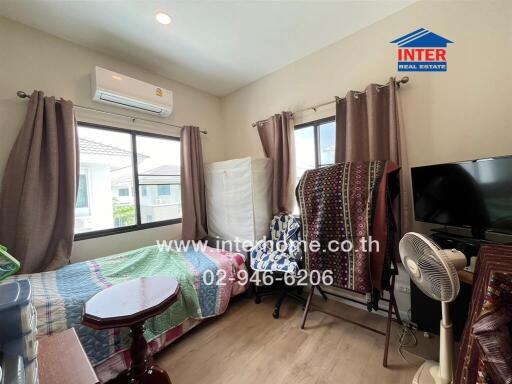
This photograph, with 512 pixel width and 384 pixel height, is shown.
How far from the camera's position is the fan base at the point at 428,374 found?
1318 mm

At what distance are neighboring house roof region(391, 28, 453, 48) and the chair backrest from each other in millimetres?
1938

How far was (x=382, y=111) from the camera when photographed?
78.7 inches

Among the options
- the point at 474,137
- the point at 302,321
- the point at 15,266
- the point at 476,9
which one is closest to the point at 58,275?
the point at 15,266

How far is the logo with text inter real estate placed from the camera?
1.79m

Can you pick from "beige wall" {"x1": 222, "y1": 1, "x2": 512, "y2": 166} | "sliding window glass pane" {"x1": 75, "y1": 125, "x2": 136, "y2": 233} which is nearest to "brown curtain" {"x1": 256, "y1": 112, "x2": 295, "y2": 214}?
"beige wall" {"x1": 222, "y1": 1, "x2": 512, "y2": 166}

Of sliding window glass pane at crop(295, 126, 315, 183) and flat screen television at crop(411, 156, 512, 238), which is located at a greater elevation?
sliding window glass pane at crop(295, 126, 315, 183)

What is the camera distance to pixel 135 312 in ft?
3.67

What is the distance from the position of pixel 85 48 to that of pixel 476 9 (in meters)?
3.51

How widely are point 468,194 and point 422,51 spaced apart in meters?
1.29

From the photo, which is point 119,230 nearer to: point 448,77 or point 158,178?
point 158,178

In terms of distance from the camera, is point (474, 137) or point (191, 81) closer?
point (474, 137)

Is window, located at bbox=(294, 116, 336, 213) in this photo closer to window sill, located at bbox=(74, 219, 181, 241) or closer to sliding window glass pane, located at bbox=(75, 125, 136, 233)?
window sill, located at bbox=(74, 219, 181, 241)

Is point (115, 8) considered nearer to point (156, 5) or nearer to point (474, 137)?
point (156, 5)

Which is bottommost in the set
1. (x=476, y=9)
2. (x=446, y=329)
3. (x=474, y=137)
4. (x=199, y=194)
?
(x=446, y=329)
